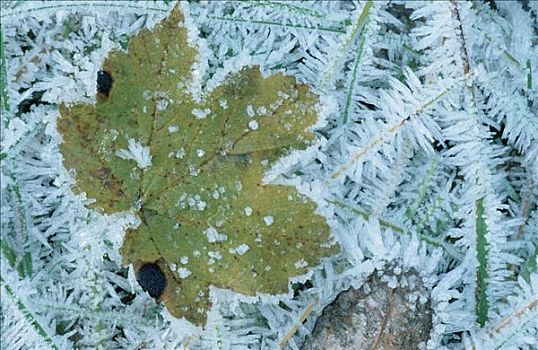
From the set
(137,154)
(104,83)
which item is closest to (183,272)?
(137,154)

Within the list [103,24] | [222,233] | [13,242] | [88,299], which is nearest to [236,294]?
[222,233]

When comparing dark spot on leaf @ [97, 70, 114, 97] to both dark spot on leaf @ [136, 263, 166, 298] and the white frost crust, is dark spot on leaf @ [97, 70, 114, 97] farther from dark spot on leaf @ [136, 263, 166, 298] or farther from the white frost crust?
dark spot on leaf @ [136, 263, 166, 298]

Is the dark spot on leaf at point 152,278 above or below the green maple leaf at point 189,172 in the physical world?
below

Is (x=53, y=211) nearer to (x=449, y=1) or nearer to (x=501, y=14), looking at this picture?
(x=449, y=1)

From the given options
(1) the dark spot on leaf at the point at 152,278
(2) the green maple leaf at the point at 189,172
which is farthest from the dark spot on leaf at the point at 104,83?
(1) the dark spot on leaf at the point at 152,278

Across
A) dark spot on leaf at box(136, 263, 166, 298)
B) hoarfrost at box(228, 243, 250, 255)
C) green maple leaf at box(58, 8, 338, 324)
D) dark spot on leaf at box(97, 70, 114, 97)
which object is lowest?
dark spot on leaf at box(136, 263, 166, 298)

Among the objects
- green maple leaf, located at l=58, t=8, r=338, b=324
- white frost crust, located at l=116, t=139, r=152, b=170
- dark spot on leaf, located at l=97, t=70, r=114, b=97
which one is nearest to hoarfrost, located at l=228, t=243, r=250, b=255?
green maple leaf, located at l=58, t=8, r=338, b=324

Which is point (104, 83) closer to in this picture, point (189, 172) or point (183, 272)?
point (189, 172)

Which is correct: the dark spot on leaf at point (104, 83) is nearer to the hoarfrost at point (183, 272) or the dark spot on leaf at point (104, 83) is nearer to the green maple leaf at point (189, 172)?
the green maple leaf at point (189, 172)
